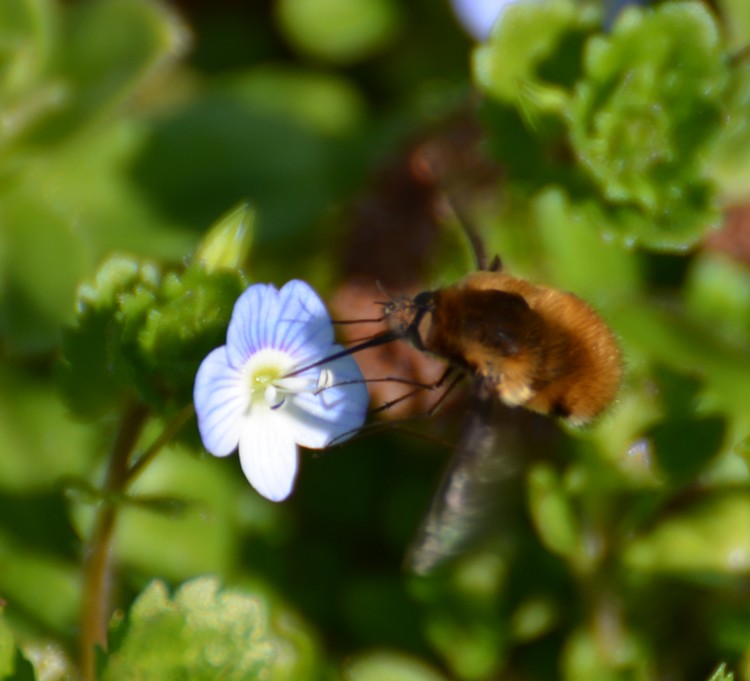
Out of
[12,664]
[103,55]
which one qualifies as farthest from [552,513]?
[103,55]

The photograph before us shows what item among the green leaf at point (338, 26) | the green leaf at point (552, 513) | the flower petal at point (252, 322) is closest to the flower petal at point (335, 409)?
the flower petal at point (252, 322)

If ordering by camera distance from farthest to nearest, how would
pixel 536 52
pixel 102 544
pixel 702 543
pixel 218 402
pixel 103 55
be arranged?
pixel 103 55
pixel 536 52
pixel 702 543
pixel 102 544
pixel 218 402

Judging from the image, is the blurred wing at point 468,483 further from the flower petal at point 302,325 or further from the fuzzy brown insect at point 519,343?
the flower petal at point 302,325

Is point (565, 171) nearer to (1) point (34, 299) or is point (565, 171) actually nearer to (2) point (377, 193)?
(2) point (377, 193)

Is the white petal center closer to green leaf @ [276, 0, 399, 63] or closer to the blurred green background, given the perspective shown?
the blurred green background

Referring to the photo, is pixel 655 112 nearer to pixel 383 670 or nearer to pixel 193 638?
pixel 383 670

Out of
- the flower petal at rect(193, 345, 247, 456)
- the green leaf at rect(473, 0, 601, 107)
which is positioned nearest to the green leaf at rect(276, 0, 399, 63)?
the green leaf at rect(473, 0, 601, 107)
